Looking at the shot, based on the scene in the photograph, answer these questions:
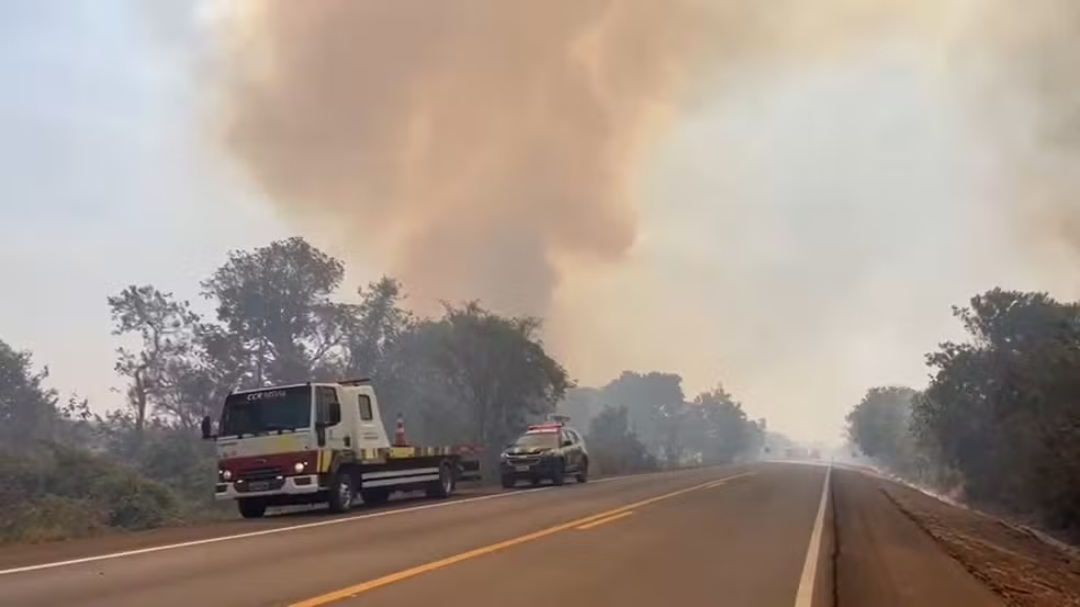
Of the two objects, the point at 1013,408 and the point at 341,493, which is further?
the point at 1013,408

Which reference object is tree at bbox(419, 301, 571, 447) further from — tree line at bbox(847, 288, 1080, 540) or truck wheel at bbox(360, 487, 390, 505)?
truck wheel at bbox(360, 487, 390, 505)

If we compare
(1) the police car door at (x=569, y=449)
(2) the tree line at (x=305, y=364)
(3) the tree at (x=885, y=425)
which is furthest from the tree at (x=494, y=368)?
(3) the tree at (x=885, y=425)

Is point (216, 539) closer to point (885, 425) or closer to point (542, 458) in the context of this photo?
point (542, 458)

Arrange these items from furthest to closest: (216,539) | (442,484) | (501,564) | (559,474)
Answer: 1. (559,474)
2. (442,484)
3. (216,539)
4. (501,564)

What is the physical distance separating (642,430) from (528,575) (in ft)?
484

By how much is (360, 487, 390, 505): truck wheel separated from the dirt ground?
11.5 meters

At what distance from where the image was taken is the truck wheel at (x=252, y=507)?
20.0 meters

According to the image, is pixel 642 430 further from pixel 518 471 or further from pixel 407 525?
pixel 407 525

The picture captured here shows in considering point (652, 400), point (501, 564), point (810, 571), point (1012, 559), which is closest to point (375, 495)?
point (501, 564)

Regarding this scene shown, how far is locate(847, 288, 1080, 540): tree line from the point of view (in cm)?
3095

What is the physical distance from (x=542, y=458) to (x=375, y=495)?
9.35m

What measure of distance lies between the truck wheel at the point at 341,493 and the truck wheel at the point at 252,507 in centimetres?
146

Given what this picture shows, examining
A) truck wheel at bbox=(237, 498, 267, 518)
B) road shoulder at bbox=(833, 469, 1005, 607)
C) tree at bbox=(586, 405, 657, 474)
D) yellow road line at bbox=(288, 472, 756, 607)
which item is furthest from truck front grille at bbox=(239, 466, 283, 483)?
tree at bbox=(586, 405, 657, 474)

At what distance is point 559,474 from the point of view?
31828 millimetres
